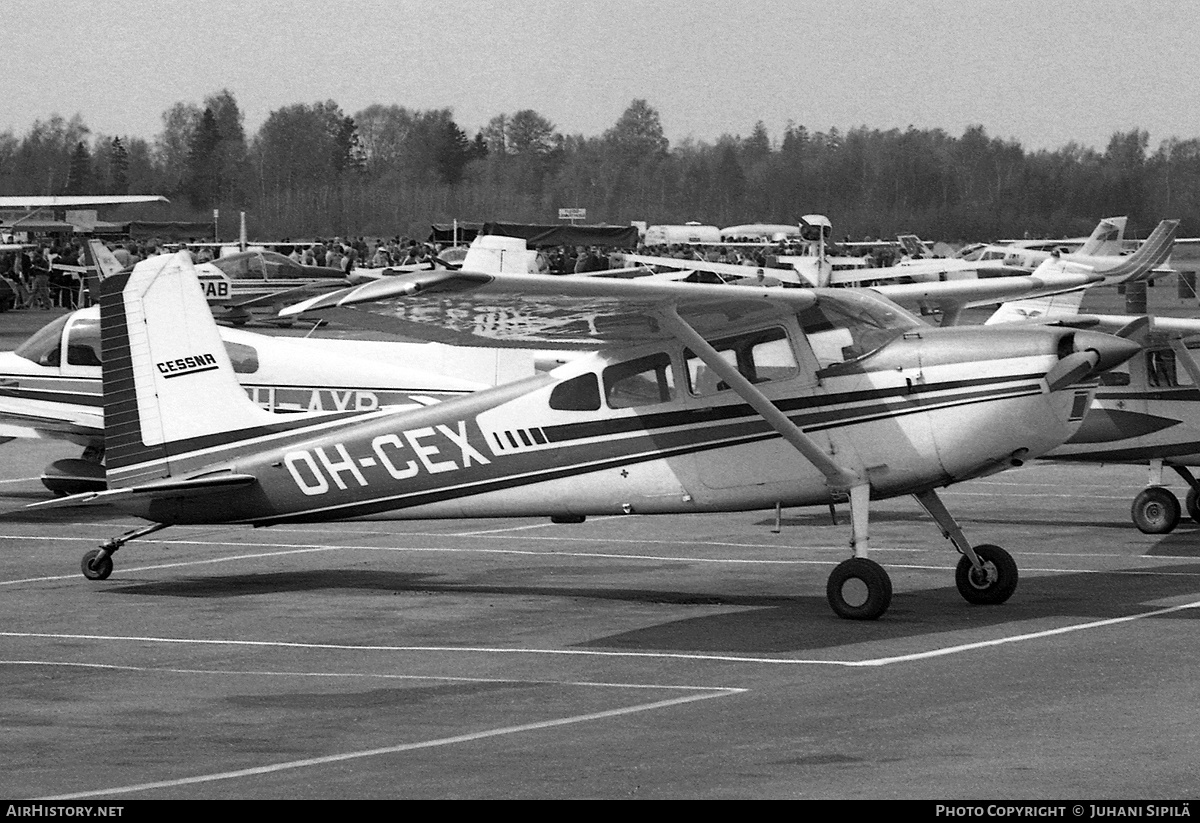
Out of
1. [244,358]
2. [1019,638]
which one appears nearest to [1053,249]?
[244,358]

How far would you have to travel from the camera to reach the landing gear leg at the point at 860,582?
10.8 m

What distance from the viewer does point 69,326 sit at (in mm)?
17781

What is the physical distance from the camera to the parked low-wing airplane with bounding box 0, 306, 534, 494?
17078mm

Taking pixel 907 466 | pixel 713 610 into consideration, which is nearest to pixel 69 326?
pixel 713 610

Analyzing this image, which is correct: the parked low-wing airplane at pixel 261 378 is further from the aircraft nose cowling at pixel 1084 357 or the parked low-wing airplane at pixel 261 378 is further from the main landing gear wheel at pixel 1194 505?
the aircraft nose cowling at pixel 1084 357

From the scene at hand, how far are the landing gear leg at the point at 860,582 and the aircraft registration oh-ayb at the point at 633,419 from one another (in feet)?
0.05

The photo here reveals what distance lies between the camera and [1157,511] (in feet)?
50.9

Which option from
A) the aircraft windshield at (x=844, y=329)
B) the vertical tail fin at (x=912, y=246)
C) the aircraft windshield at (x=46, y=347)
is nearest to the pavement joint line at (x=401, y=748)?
the aircraft windshield at (x=844, y=329)

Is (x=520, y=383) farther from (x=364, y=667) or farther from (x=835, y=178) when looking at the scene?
(x=835, y=178)

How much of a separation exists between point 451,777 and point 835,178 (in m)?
81.6

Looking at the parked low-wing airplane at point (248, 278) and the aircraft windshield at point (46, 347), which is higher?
the aircraft windshield at point (46, 347)

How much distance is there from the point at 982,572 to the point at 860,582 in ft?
3.57

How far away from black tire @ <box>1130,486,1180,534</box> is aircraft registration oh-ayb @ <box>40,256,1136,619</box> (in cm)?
453

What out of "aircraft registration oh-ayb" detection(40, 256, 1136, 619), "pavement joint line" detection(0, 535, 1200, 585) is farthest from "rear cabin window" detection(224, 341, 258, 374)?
"aircraft registration oh-ayb" detection(40, 256, 1136, 619)
